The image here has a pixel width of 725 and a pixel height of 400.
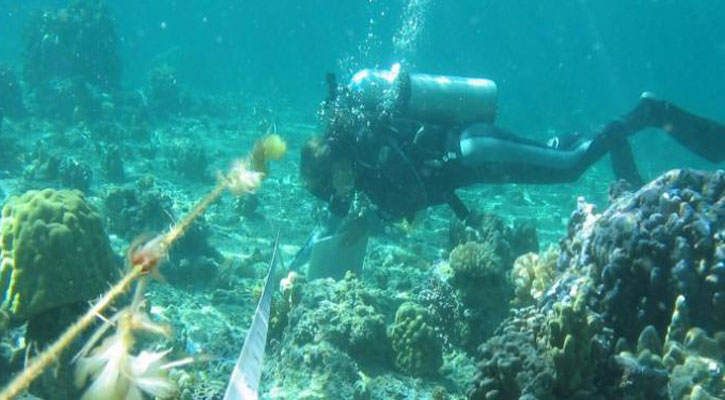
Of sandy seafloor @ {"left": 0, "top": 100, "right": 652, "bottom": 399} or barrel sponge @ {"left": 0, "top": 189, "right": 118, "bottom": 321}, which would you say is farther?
sandy seafloor @ {"left": 0, "top": 100, "right": 652, "bottom": 399}

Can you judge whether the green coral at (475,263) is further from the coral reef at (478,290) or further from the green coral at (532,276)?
the green coral at (532,276)

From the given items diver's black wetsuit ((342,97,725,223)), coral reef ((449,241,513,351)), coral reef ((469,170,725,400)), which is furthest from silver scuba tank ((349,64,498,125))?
coral reef ((469,170,725,400))

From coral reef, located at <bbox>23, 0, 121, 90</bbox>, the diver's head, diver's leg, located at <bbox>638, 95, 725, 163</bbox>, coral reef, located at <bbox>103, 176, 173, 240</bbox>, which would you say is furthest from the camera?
coral reef, located at <bbox>23, 0, 121, 90</bbox>

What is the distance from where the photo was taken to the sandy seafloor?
560cm

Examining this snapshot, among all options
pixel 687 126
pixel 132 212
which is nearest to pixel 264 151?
pixel 132 212

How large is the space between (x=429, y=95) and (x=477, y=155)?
4.71 ft

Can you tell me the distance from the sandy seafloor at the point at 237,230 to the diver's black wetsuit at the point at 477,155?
4.94 feet

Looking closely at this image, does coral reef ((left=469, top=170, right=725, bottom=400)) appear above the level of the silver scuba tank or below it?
below

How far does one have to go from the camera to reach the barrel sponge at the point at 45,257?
4.40m

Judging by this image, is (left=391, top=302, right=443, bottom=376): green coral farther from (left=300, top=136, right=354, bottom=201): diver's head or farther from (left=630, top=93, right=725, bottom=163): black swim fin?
(left=630, top=93, right=725, bottom=163): black swim fin

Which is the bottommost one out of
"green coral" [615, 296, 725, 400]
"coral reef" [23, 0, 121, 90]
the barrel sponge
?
"green coral" [615, 296, 725, 400]

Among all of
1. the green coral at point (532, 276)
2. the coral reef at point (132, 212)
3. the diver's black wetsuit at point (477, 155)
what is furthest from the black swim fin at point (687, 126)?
the coral reef at point (132, 212)

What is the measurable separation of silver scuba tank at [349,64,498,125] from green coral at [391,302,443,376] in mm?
4106

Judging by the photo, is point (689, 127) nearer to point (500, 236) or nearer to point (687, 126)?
point (687, 126)
